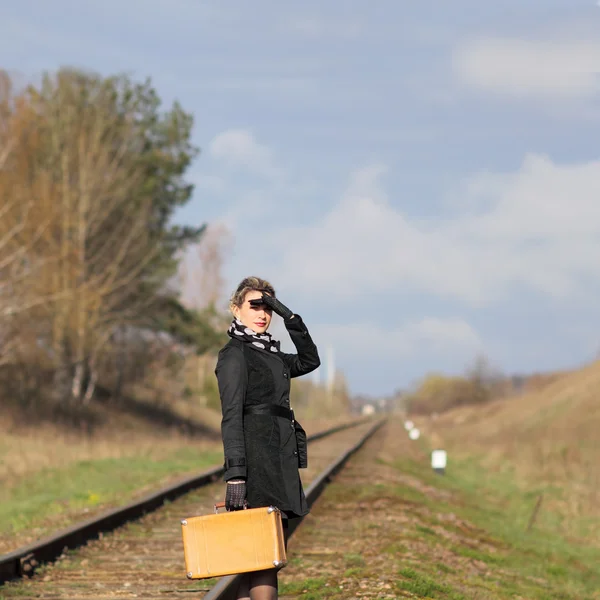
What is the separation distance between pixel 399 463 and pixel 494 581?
57.6 ft

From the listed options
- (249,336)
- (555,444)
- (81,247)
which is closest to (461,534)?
(249,336)

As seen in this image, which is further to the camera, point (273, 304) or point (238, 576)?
point (238, 576)

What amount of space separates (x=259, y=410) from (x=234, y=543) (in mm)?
680

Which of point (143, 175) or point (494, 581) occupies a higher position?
point (143, 175)

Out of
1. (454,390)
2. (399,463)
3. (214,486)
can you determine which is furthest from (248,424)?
(454,390)

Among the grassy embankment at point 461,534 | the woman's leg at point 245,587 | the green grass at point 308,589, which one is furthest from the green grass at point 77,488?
the woman's leg at point 245,587

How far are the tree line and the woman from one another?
68.9 feet

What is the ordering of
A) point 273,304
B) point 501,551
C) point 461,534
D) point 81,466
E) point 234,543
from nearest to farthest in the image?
point 234,543
point 273,304
point 501,551
point 461,534
point 81,466

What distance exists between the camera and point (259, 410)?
208 inches

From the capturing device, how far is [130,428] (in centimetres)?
3444

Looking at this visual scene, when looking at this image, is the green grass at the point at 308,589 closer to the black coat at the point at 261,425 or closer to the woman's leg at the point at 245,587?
the woman's leg at the point at 245,587

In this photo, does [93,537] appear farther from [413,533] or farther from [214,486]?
[214,486]

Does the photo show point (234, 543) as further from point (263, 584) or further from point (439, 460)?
point (439, 460)

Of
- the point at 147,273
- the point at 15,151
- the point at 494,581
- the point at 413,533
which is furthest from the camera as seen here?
the point at 147,273
